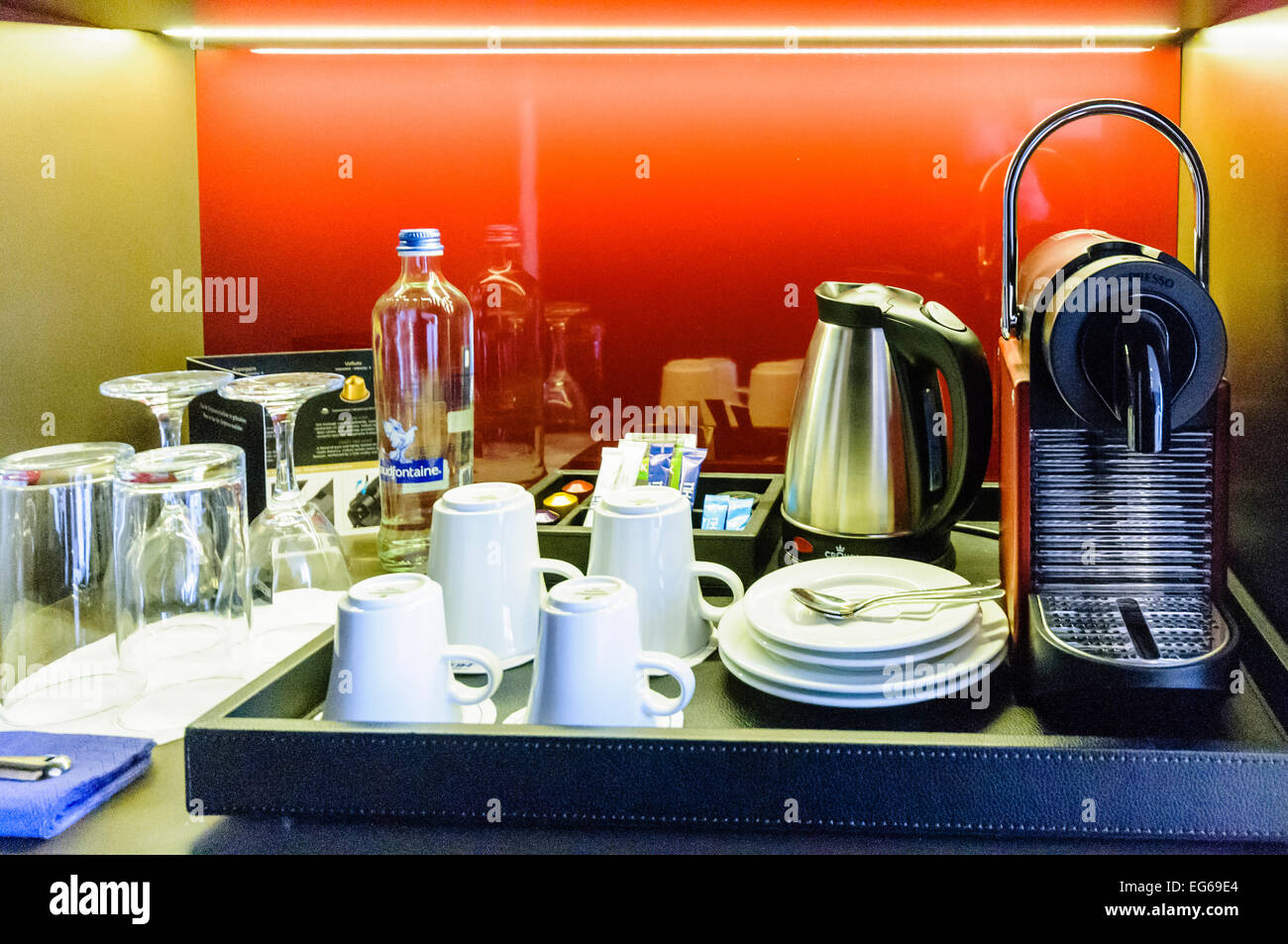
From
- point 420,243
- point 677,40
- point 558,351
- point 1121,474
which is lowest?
point 1121,474

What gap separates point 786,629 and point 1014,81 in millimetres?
854

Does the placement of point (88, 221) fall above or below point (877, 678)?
above

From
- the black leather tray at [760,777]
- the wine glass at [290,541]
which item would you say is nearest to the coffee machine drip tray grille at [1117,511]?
the black leather tray at [760,777]

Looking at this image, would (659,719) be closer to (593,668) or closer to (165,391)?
(593,668)

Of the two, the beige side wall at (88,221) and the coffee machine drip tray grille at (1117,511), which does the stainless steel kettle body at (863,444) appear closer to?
the coffee machine drip tray grille at (1117,511)

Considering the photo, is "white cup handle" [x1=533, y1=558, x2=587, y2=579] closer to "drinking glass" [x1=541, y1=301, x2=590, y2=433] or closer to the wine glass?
the wine glass

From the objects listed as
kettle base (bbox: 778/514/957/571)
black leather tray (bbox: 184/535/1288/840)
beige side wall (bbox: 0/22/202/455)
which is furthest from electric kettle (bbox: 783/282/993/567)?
beige side wall (bbox: 0/22/202/455)

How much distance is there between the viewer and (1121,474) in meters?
0.83

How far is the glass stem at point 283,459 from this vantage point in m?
1.03

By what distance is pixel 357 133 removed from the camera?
4.79ft

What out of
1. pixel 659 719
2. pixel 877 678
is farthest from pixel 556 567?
pixel 877 678

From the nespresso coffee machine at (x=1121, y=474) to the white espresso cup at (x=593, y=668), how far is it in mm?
277

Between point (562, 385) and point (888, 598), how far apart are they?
27.3 inches
